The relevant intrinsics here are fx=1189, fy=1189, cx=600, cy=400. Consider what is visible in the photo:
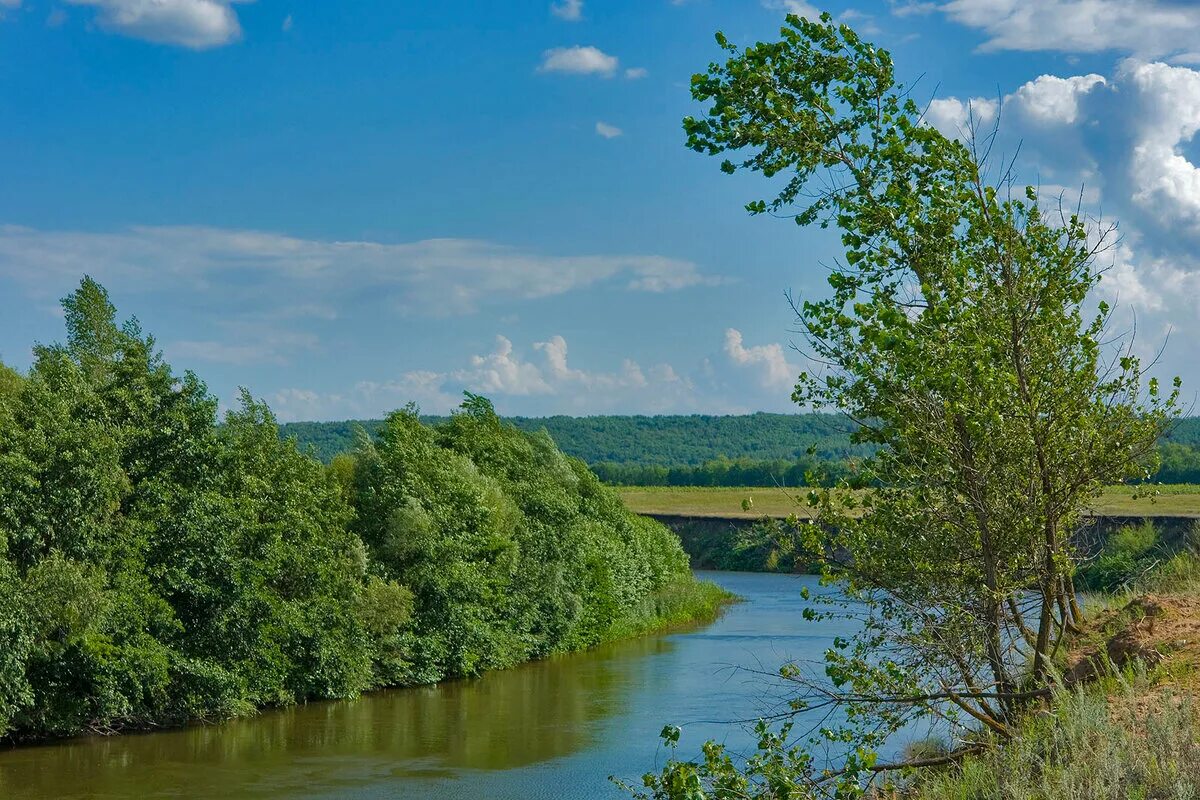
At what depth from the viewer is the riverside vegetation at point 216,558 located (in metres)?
26.1

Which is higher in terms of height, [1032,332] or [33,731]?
[1032,332]

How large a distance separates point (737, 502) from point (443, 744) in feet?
254

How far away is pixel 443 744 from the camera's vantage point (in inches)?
1117

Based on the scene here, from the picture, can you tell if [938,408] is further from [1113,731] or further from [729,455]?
[729,455]

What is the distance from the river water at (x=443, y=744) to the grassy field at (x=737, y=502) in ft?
53.2

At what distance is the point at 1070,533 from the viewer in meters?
11.6

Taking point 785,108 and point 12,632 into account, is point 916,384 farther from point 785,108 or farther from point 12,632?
point 12,632

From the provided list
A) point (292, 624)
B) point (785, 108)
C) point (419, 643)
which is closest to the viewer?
point (785, 108)

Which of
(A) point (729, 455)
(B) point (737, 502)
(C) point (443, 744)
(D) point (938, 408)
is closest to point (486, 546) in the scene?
(C) point (443, 744)

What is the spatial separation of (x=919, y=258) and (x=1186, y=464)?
85941mm

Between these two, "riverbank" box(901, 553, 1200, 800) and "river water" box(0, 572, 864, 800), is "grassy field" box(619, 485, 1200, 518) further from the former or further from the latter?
"riverbank" box(901, 553, 1200, 800)

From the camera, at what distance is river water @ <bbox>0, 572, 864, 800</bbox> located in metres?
23.8

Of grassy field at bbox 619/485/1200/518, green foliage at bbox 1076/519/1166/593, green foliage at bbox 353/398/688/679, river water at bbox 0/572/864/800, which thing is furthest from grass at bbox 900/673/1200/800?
grassy field at bbox 619/485/1200/518

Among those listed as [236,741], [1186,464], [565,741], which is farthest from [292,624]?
[1186,464]
